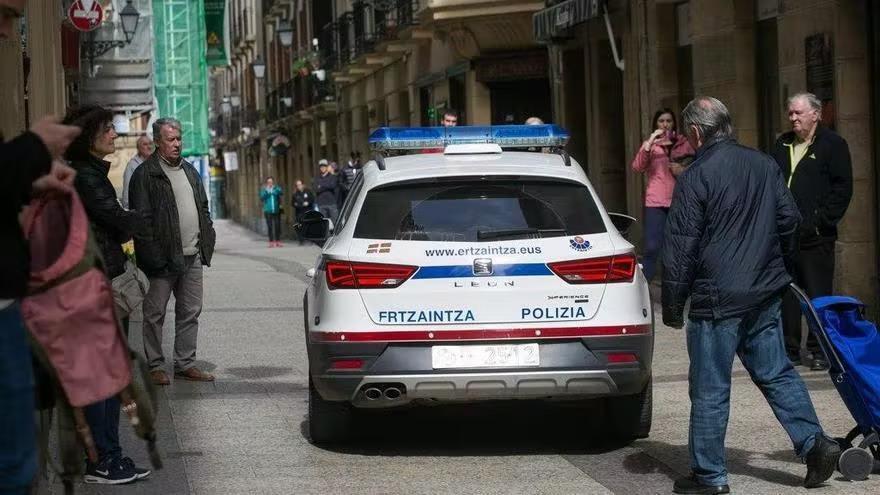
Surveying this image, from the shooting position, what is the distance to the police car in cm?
851

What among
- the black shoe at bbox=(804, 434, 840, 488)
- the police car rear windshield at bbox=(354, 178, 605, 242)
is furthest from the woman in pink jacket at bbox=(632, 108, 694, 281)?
the black shoe at bbox=(804, 434, 840, 488)

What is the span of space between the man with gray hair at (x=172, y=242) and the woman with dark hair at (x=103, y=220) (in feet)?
7.55

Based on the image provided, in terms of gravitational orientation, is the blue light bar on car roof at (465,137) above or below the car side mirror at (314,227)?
above

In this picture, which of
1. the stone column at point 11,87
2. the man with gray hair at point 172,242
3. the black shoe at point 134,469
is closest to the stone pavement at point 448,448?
the black shoe at point 134,469

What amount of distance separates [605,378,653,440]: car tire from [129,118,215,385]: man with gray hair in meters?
3.81

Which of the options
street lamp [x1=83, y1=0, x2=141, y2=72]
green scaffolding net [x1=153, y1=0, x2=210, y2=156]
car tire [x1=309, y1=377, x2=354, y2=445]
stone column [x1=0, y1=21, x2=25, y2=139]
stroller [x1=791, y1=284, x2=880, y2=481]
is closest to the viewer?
stroller [x1=791, y1=284, x2=880, y2=481]

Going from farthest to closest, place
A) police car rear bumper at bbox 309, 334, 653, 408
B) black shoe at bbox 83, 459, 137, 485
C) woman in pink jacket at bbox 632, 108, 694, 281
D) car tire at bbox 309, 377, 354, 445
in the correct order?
woman in pink jacket at bbox 632, 108, 694, 281 < car tire at bbox 309, 377, 354, 445 < police car rear bumper at bbox 309, 334, 653, 408 < black shoe at bbox 83, 459, 137, 485

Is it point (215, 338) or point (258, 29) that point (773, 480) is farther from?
point (258, 29)

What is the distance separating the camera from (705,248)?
7.64 meters

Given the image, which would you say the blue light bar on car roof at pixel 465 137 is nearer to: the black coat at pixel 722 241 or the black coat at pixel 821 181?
the black coat at pixel 821 181

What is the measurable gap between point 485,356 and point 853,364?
173cm

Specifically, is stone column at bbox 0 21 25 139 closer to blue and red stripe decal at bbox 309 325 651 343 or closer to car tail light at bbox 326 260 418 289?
car tail light at bbox 326 260 418 289

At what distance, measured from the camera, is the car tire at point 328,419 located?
30.3 feet

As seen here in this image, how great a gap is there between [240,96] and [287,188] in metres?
19.0
